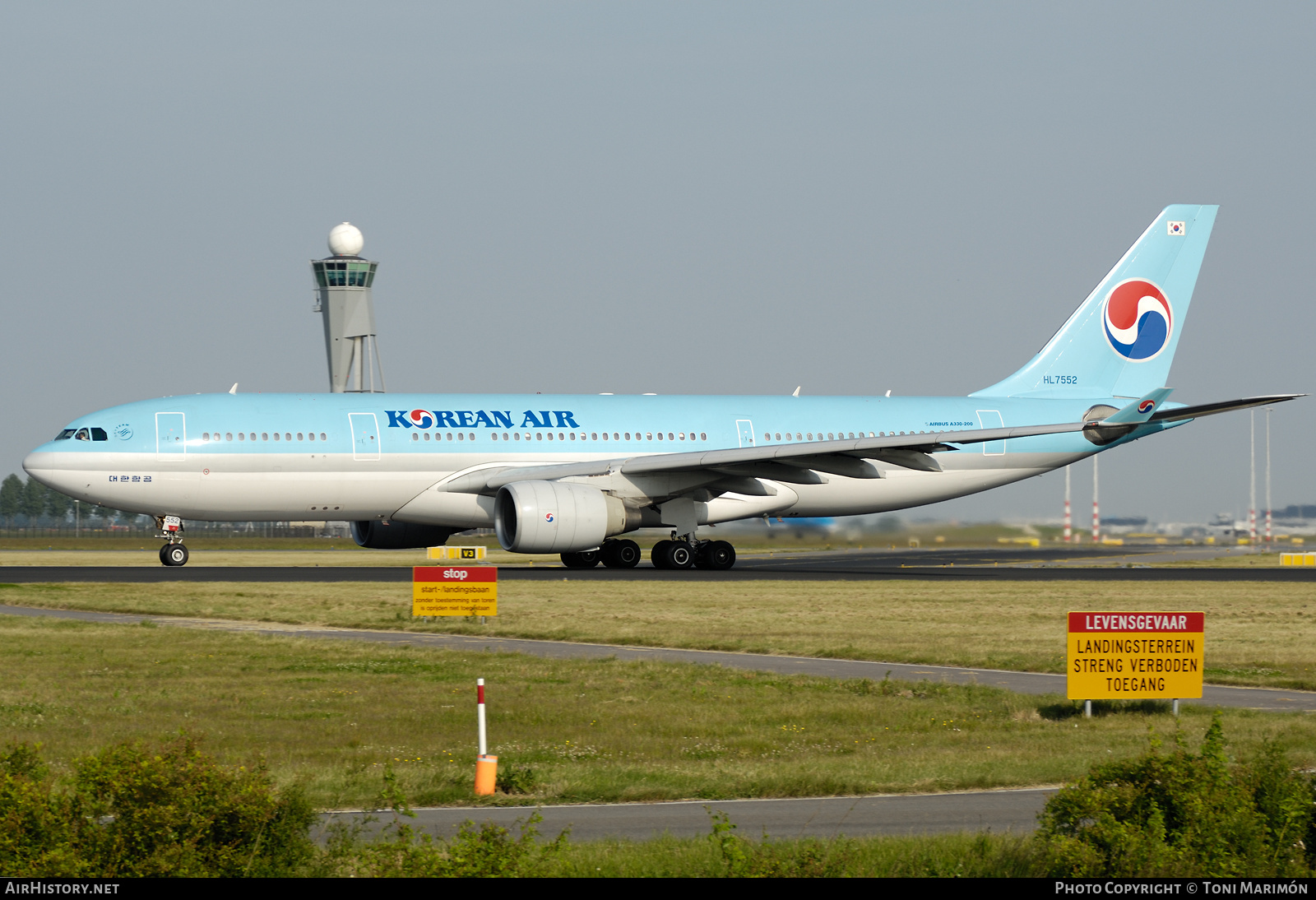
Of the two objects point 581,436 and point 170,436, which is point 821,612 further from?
point 170,436

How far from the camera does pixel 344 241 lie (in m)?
90.9

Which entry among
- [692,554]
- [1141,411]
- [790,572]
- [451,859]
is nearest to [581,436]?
[692,554]

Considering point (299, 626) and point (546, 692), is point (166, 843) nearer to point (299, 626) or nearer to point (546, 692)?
point (546, 692)

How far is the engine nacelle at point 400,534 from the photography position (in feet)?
132

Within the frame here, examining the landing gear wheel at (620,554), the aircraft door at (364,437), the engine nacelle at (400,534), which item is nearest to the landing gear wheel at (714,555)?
the landing gear wheel at (620,554)

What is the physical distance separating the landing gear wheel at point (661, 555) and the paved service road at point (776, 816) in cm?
2802

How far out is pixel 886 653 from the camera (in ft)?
70.2

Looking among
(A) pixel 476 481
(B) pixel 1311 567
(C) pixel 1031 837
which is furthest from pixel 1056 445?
(C) pixel 1031 837

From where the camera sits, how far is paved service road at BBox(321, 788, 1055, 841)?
10.2m

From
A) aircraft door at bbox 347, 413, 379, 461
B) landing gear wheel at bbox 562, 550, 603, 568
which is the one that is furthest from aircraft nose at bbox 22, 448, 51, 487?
landing gear wheel at bbox 562, 550, 603, 568

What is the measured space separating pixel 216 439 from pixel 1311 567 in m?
33.7

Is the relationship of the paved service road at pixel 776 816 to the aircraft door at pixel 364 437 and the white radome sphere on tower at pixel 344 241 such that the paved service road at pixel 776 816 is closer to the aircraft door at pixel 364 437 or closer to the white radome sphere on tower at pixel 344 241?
the aircraft door at pixel 364 437

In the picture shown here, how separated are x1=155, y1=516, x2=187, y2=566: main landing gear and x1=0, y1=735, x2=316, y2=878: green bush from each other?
30798mm

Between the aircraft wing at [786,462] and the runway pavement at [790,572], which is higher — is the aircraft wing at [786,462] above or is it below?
above
